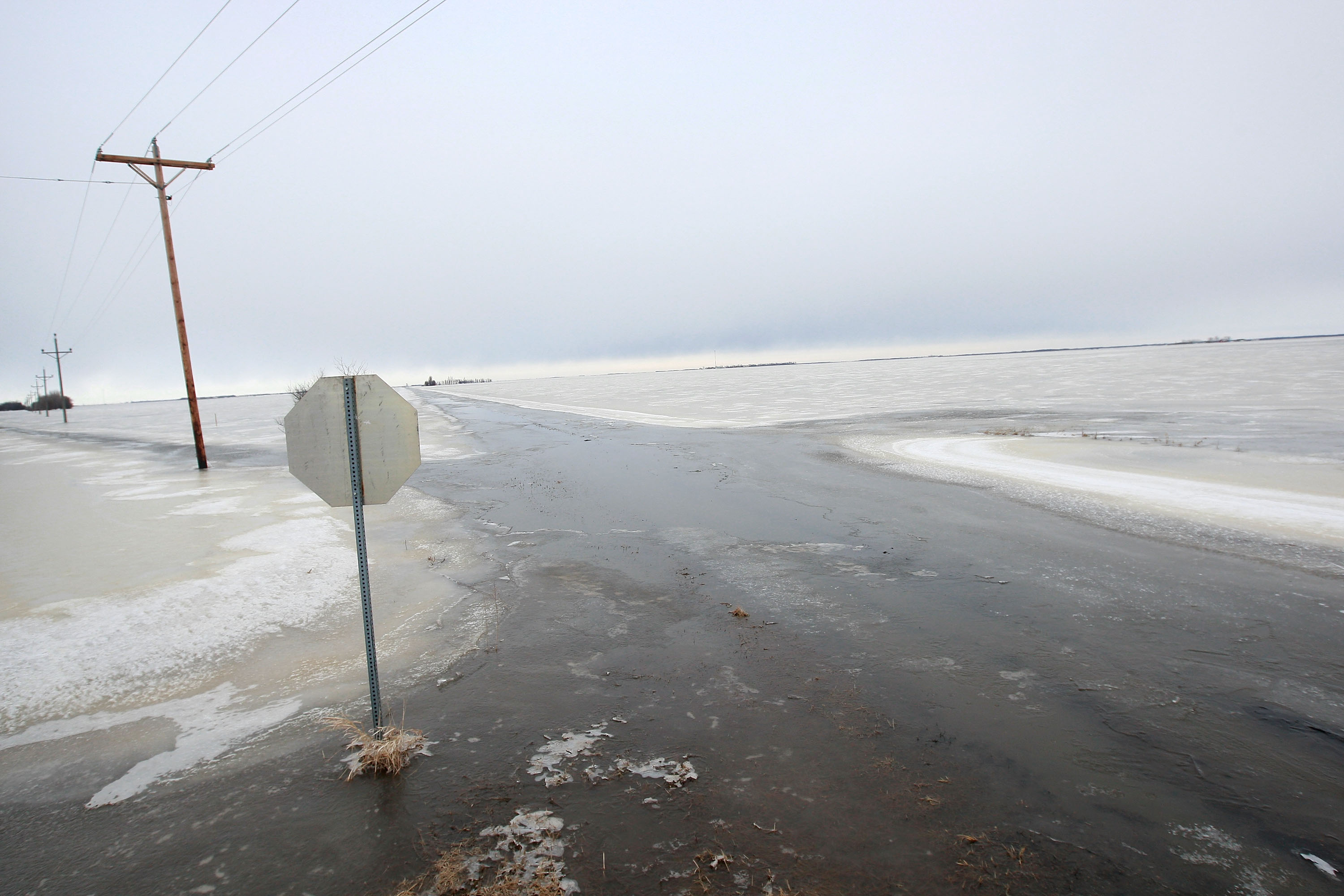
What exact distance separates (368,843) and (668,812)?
1419mm

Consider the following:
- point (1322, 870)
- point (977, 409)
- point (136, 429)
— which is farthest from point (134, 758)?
point (136, 429)

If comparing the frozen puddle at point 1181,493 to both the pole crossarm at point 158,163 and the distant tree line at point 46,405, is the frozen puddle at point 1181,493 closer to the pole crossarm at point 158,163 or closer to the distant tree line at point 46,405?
the pole crossarm at point 158,163

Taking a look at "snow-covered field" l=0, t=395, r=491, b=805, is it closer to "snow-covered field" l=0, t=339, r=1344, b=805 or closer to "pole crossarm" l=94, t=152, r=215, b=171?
"snow-covered field" l=0, t=339, r=1344, b=805

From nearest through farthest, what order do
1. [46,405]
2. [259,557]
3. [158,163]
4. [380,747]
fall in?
[380,747] < [259,557] < [158,163] < [46,405]

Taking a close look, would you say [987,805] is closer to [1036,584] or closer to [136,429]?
[1036,584]

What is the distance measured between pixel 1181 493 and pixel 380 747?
1164cm

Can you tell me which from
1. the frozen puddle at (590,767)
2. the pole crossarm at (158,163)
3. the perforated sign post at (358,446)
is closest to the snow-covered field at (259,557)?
the frozen puddle at (590,767)

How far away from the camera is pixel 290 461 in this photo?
11.6 ft

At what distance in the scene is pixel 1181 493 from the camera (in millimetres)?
10219

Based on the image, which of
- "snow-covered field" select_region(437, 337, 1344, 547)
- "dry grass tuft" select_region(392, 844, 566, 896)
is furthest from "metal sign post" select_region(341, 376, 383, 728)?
"snow-covered field" select_region(437, 337, 1344, 547)

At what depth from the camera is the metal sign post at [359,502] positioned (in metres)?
3.68

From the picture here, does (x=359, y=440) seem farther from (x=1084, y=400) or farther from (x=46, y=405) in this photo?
(x=46, y=405)

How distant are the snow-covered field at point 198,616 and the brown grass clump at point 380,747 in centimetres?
43

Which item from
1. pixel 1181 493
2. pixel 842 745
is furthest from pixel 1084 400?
pixel 842 745
